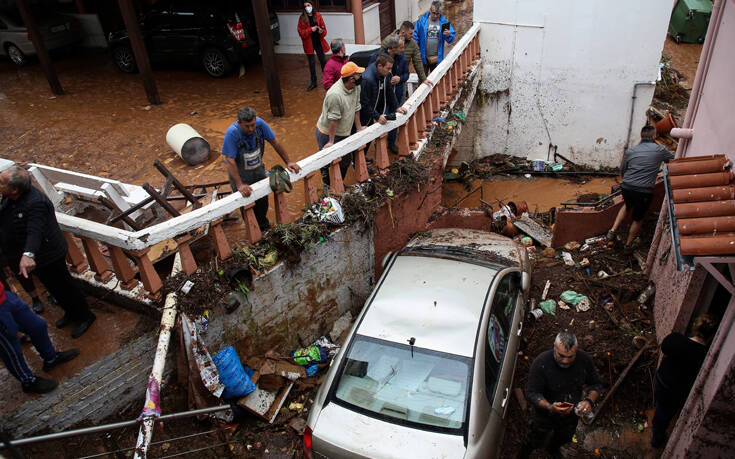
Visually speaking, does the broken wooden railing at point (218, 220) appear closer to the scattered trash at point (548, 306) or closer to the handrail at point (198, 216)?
the handrail at point (198, 216)

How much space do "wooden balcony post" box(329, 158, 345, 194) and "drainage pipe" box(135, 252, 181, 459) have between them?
2023 millimetres

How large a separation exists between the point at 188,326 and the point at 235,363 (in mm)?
790

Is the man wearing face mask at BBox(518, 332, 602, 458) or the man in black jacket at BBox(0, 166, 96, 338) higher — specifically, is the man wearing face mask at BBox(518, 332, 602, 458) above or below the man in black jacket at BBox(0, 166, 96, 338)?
below

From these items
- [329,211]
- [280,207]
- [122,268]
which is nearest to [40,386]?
[122,268]

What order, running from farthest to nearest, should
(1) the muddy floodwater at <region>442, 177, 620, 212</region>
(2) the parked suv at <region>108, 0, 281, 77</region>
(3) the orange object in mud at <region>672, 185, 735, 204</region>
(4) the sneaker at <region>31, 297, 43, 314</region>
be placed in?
(1) the muddy floodwater at <region>442, 177, 620, 212</region> < (2) the parked suv at <region>108, 0, 281, 77</region> < (4) the sneaker at <region>31, 297, 43, 314</region> < (3) the orange object in mud at <region>672, 185, 735, 204</region>

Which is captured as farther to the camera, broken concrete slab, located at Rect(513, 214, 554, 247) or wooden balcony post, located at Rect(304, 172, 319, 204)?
broken concrete slab, located at Rect(513, 214, 554, 247)

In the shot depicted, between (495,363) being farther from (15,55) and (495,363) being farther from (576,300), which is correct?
(15,55)

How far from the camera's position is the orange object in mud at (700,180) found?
12.6 feet

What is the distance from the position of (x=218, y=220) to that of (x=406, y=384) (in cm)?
248

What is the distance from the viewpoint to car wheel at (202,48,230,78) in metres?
10.6

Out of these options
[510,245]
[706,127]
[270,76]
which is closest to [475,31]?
[270,76]

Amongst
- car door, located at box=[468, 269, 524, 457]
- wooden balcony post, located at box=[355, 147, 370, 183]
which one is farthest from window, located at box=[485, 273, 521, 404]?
wooden balcony post, located at box=[355, 147, 370, 183]

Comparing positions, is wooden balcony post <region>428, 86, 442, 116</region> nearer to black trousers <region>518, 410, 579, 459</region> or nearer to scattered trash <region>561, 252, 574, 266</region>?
scattered trash <region>561, 252, 574, 266</region>

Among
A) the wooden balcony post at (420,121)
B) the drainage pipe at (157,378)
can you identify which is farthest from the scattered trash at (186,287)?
the wooden balcony post at (420,121)
